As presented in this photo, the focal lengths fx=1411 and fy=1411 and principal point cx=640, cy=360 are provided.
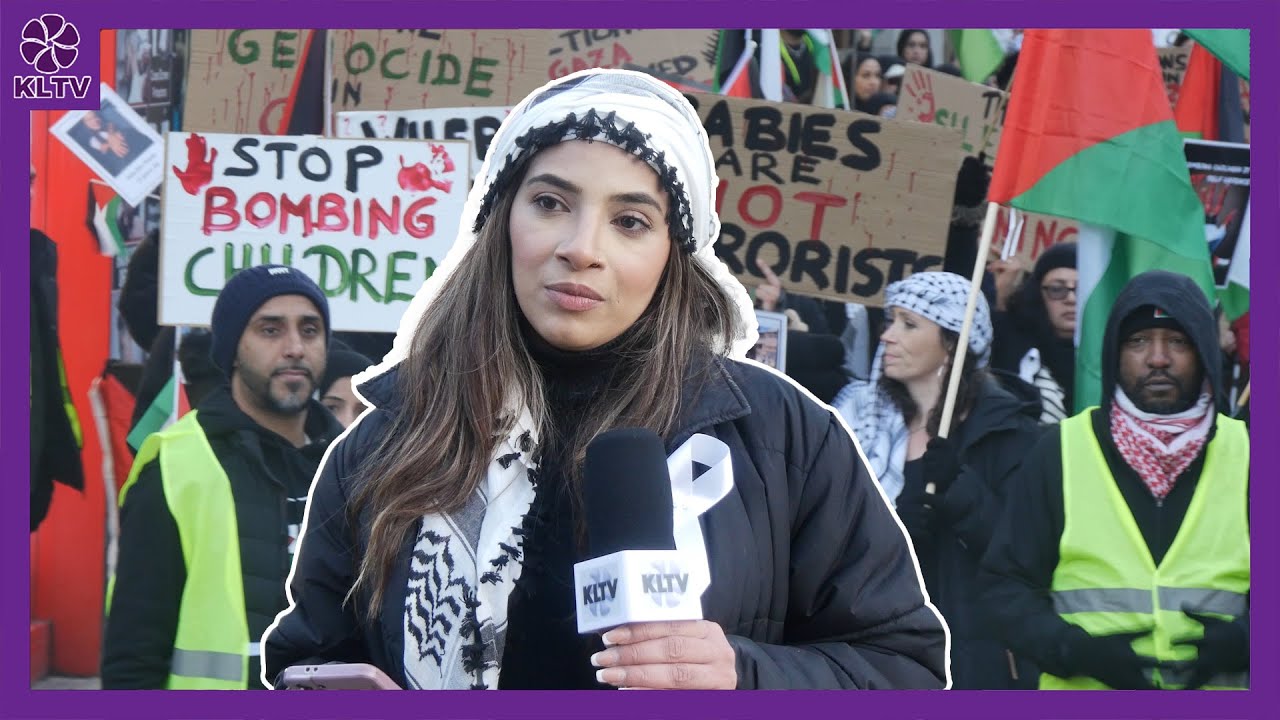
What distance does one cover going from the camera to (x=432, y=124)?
4625 mm

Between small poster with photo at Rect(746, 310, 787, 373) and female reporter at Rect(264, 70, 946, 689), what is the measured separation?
7.49 feet

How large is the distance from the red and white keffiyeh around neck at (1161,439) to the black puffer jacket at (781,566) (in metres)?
2.51

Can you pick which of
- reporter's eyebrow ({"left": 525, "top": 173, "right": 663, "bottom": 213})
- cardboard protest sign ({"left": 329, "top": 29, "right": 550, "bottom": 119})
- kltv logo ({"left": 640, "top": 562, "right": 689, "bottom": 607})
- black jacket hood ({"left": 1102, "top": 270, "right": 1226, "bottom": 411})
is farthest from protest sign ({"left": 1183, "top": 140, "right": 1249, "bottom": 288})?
kltv logo ({"left": 640, "top": 562, "right": 689, "bottom": 607})

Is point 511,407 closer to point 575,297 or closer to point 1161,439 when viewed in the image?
point 575,297

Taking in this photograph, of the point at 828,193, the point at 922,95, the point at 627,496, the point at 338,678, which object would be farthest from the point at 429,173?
the point at 627,496

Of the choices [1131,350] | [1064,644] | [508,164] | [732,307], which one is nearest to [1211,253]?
[1131,350]

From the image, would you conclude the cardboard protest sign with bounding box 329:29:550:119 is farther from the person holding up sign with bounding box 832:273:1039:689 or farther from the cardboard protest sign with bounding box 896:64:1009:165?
the person holding up sign with bounding box 832:273:1039:689

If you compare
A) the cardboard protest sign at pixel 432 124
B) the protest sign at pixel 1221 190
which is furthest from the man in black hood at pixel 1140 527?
the cardboard protest sign at pixel 432 124

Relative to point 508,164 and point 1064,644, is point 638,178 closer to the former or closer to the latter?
point 508,164

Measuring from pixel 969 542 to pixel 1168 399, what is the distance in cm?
76

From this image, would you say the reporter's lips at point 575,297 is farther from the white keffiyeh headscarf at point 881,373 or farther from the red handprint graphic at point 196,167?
the red handprint graphic at point 196,167

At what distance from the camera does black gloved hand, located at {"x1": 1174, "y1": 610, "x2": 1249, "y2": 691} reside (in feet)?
14.0

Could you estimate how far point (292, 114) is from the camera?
4625mm

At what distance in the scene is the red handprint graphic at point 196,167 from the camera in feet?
14.9
